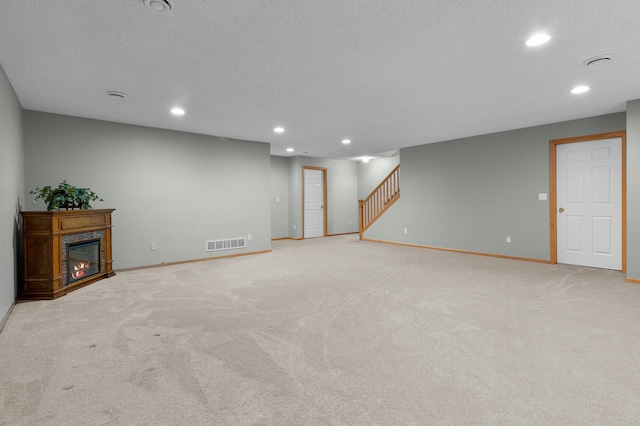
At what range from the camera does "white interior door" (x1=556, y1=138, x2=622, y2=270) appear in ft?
16.7

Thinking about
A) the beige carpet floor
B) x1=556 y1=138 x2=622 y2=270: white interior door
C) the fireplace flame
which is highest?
x1=556 y1=138 x2=622 y2=270: white interior door

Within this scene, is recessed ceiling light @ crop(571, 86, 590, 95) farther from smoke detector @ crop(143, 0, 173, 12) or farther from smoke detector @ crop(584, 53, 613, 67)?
smoke detector @ crop(143, 0, 173, 12)

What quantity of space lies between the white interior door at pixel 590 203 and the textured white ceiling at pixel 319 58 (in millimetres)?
723

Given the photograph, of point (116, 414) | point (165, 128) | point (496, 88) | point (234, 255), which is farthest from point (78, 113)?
point (496, 88)

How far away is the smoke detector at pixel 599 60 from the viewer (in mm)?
2984

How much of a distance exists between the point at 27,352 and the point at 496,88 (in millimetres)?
5288

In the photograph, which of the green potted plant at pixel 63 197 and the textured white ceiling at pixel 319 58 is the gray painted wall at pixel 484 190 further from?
the green potted plant at pixel 63 197

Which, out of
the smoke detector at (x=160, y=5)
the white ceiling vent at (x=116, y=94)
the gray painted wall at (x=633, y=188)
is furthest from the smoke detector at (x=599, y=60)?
the white ceiling vent at (x=116, y=94)

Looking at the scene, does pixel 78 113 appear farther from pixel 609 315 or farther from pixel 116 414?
pixel 609 315

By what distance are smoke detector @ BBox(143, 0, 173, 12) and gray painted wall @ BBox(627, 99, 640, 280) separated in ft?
19.0

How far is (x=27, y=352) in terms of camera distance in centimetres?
242

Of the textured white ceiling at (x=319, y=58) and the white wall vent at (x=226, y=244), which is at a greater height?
the textured white ceiling at (x=319, y=58)

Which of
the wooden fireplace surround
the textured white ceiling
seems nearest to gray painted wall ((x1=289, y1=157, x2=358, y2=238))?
the textured white ceiling

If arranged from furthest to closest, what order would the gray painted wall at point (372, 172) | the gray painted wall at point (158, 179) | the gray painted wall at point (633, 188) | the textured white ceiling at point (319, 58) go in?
the gray painted wall at point (372, 172) → the gray painted wall at point (158, 179) → the gray painted wall at point (633, 188) → the textured white ceiling at point (319, 58)
